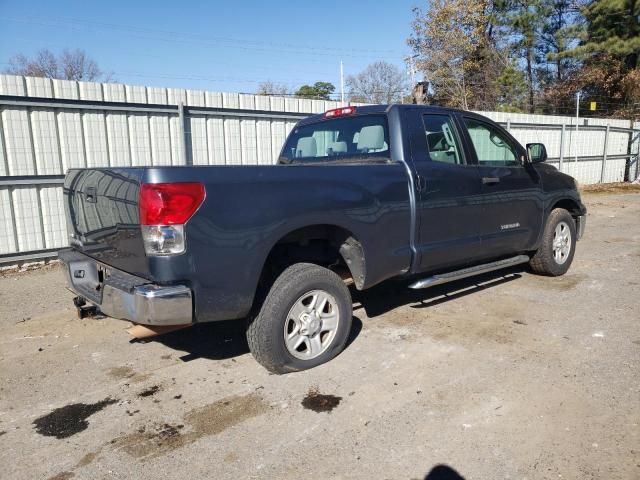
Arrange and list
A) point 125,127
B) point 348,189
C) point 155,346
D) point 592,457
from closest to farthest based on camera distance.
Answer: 1. point 592,457
2. point 348,189
3. point 155,346
4. point 125,127

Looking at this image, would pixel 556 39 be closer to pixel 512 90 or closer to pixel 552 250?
pixel 512 90

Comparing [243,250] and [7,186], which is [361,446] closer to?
[243,250]

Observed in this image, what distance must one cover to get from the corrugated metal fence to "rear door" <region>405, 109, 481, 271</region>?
186 inches

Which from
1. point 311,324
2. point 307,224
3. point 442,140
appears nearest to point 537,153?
point 442,140

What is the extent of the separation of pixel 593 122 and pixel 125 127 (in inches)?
679

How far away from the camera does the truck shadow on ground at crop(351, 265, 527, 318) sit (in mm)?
5102

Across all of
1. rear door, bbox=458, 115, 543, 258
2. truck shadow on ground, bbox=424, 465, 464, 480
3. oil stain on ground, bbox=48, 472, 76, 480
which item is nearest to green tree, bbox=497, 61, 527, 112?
rear door, bbox=458, 115, 543, 258

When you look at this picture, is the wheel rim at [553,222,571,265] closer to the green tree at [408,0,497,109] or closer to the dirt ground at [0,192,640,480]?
the dirt ground at [0,192,640,480]

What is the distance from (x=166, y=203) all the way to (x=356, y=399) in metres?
1.72

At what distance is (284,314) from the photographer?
133 inches

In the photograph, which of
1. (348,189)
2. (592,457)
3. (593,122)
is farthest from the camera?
(593,122)

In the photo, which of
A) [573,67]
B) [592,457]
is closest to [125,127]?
[592,457]

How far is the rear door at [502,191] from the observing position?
4.79 meters

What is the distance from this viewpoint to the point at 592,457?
2.55m
